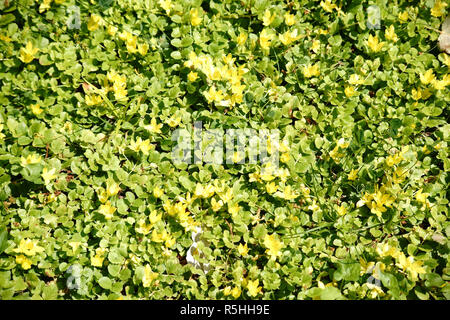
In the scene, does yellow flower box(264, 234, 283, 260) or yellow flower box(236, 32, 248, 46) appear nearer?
yellow flower box(264, 234, 283, 260)

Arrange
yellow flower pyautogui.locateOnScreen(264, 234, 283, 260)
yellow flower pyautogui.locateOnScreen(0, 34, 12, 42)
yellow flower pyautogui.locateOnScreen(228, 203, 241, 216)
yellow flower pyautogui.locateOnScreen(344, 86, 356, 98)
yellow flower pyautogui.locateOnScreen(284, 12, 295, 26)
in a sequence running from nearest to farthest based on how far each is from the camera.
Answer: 1. yellow flower pyautogui.locateOnScreen(264, 234, 283, 260)
2. yellow flower pyautogui.locateOnScreen(228, 203, 241, 216)
3. yellow flower pyautogui.locateOnScreen(0, 34, 12, 42)
4. yellow flower pyautogui.locateOnScreen(344, 86, 356, 98)
5. yellow flower pyautogui.locateOnScreen(284, 12, 295, 26)

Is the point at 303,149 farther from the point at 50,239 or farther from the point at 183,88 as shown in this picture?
the point at 50,239

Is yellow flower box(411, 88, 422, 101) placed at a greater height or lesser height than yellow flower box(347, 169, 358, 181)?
greater

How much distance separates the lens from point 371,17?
2.86 m

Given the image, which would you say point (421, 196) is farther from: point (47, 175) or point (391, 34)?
point (47, 175)

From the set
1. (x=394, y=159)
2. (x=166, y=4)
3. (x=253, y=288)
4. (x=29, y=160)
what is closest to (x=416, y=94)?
(x=394, y=159)

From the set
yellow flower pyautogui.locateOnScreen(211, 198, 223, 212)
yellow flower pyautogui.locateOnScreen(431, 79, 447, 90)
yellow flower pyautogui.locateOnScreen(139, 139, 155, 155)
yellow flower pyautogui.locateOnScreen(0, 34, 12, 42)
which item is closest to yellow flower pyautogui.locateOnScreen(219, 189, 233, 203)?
yellow flower pyautogui.locateOnScreen(211, 198, 223, 212)

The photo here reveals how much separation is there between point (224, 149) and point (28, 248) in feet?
4.64

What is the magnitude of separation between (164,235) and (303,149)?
1175 millimetres

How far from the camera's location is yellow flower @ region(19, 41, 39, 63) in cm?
248

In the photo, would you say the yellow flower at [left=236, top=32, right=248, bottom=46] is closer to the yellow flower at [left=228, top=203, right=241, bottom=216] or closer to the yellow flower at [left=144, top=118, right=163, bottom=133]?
the yellow flower at [left=144, top=118, right=163, bottom=133]

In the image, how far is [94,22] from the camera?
2.64m

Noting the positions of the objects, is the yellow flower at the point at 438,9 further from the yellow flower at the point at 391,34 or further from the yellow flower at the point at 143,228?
the yellow flower at the point at 143,228
